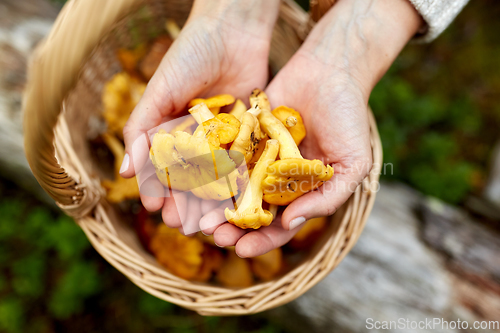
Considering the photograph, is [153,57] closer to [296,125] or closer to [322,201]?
[296,125]

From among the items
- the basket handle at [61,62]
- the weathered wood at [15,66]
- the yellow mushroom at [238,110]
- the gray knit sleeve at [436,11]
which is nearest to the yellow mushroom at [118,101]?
the weathered wood at [15,66]

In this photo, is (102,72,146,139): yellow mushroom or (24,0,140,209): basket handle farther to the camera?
(102,72,146,139): yellow mushroom

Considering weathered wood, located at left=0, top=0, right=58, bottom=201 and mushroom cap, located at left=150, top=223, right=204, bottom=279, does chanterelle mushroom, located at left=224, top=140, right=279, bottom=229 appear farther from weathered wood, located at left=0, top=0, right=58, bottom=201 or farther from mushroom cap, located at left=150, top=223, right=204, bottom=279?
weathered wood, located at left=0, top=0, right=58, bottom=201

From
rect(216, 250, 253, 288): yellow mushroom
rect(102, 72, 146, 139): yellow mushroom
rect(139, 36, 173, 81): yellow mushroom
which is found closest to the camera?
rect(216, 250, 253, 288): yellow mushroom

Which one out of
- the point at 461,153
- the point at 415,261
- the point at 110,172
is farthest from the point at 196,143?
the point at 461,153

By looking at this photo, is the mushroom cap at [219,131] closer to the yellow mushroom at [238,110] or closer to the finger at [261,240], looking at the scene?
the yellow mushroom at [238,110]

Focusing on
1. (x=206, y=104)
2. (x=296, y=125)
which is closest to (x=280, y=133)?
(x=296, y=125)

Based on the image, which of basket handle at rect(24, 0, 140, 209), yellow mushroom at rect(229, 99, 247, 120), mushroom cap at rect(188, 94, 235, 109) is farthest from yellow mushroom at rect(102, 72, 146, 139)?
basket handle at rect(24, 0, 140, 209)
